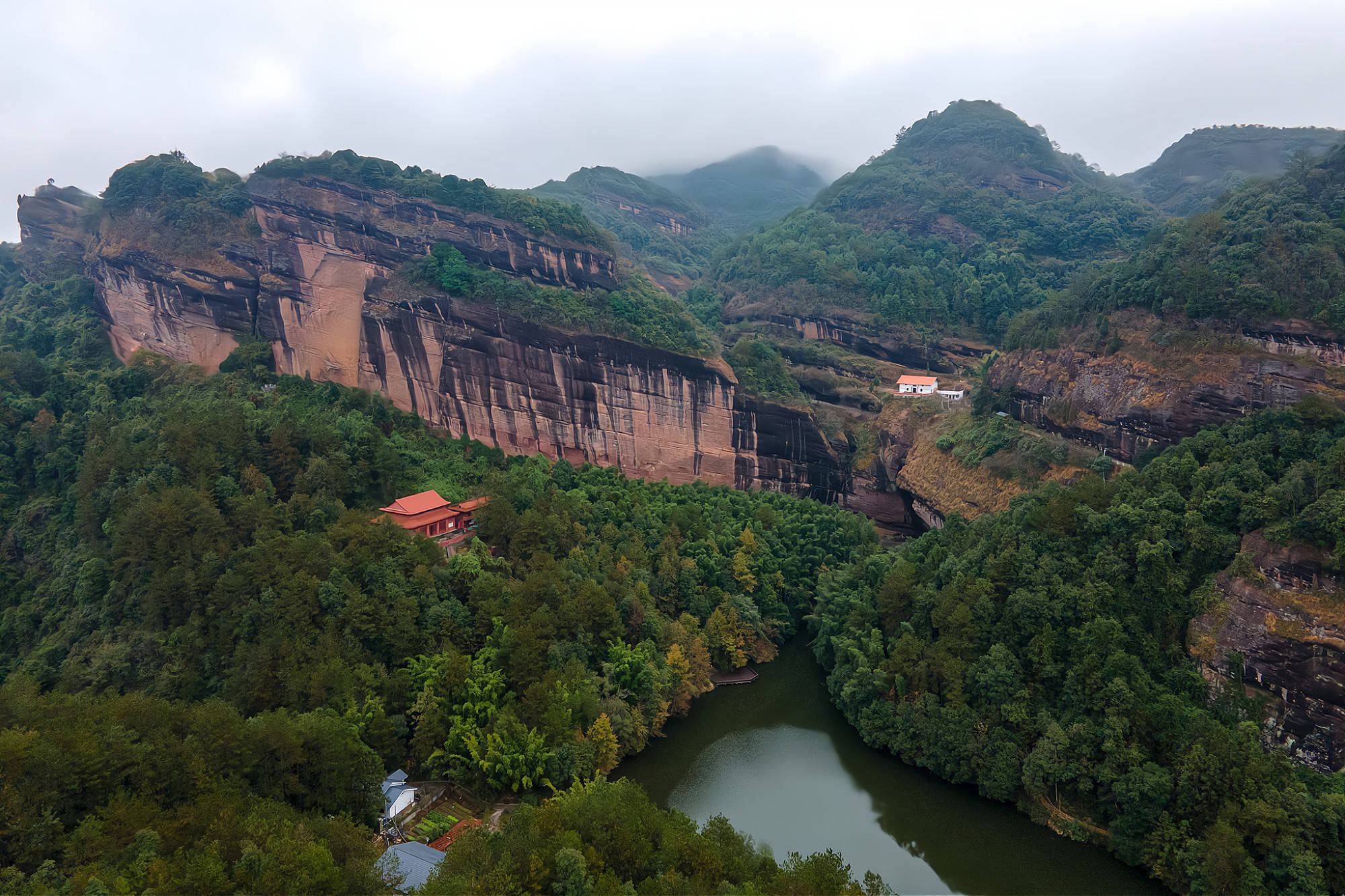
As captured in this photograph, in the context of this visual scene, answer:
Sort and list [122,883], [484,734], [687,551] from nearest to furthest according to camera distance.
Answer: [122,883]
[484,734]
[687,551]

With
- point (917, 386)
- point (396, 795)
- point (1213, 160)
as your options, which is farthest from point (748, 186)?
point (396, 795)

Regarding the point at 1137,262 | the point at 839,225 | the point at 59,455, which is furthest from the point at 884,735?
the point at 839,225

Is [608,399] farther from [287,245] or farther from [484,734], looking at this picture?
[484,734]

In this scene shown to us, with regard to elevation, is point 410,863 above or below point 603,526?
below

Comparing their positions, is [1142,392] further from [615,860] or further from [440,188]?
[440,188]

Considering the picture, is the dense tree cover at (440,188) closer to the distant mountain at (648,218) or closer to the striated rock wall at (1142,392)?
the striated rock wall at (1142,392)

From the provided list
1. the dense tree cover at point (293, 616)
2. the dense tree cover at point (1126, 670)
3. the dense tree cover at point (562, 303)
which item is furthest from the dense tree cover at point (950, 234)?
the dense tree cover at point (1126, 670)
